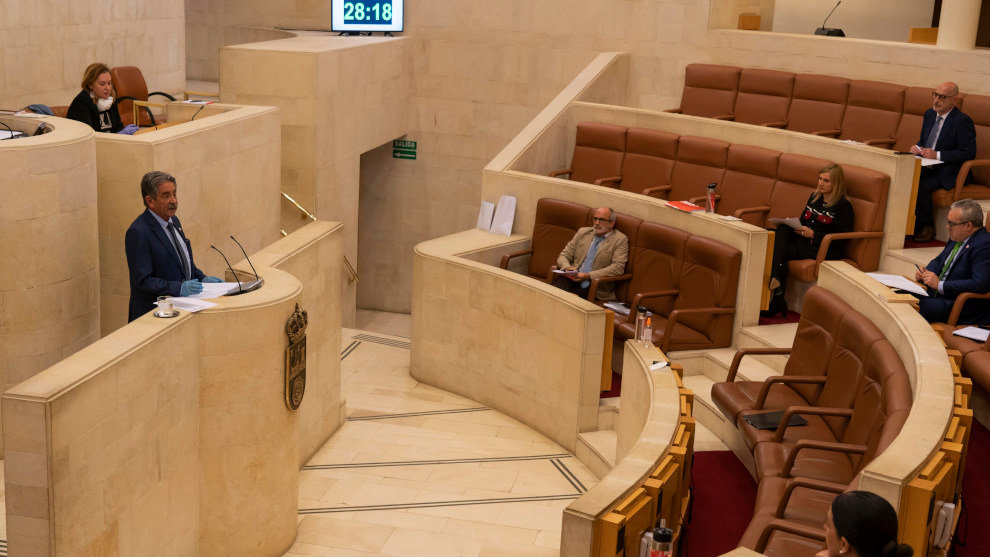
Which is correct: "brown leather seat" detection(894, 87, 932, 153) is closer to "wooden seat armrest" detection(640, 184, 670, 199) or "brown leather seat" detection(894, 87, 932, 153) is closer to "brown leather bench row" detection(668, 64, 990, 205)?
"brown leather bench row" detection(668, 64, 990, 205)

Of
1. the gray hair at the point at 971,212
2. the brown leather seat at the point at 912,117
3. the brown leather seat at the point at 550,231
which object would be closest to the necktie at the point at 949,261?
the gray hair at the point at 971,212

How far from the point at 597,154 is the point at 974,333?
15.2 ft

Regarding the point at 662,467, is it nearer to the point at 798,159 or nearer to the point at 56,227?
the point at 56,227

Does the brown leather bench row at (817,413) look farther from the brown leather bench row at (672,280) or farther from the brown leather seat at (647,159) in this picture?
the brown leather seat at (647,159)

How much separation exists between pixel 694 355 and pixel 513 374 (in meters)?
1.37

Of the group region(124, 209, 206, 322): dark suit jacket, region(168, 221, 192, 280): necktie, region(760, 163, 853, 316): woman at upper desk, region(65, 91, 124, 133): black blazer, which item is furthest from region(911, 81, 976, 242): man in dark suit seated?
region(65, 91, 124, 133): black blazer

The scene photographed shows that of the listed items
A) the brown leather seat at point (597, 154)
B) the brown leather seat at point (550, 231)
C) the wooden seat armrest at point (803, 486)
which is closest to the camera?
the wooden seat armrest at point (803, 486)

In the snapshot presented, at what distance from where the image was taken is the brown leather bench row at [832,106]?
27.5ft

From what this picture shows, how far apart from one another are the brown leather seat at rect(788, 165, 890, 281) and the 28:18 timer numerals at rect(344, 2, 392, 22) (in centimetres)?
576

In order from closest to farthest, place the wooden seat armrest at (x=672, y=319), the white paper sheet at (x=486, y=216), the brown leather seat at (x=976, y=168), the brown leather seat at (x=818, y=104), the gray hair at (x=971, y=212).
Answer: the gray hair at (x=971, y=212) → the wooden seat armrest at (x=672, y=319) → the brown leather seat at (x=976, y=168) → the white paper sheet at (x=486, y=216) → the brown leather seat at (x=818, y=104)

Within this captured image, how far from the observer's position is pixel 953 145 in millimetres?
7934

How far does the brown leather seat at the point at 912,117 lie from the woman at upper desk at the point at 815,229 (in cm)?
151

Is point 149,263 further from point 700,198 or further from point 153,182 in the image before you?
point 700,198

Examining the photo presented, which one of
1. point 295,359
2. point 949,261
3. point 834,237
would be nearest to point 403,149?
point 834,237
